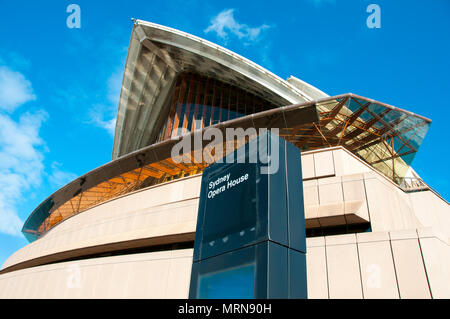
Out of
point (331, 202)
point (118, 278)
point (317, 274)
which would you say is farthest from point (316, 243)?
point (118, 278)

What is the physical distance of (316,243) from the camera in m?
8.28

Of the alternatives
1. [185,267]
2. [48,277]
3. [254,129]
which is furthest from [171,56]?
[185,267]

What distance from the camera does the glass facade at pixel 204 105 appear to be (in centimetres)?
2606

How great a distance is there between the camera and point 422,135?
1351 centimetres

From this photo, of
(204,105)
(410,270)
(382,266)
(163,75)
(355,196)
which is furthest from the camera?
(163,75)

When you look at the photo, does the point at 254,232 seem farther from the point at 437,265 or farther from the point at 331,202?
the point at 331,202

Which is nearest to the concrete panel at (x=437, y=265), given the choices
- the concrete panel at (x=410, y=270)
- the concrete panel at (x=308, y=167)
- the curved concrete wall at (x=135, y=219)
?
the concrete panel at (x=410, y=270)

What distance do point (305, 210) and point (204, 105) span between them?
19355mm

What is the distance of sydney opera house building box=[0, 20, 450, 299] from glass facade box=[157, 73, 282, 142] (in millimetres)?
188

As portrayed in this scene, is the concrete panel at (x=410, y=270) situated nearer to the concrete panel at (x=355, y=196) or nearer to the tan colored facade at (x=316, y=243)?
the tan colored facade at (x=316, y=243)

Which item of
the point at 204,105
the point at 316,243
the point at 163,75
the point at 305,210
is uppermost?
the point at 163,75

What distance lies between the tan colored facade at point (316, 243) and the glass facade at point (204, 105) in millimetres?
12133

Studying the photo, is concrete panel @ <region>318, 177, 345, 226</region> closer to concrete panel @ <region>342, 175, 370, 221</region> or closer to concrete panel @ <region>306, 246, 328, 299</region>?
concrete panel @ <region>342, 175, 370, 221</region>

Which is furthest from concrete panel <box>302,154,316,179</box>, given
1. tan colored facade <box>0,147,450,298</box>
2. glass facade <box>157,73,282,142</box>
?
glass facade <box>157,73,282,142</box>
